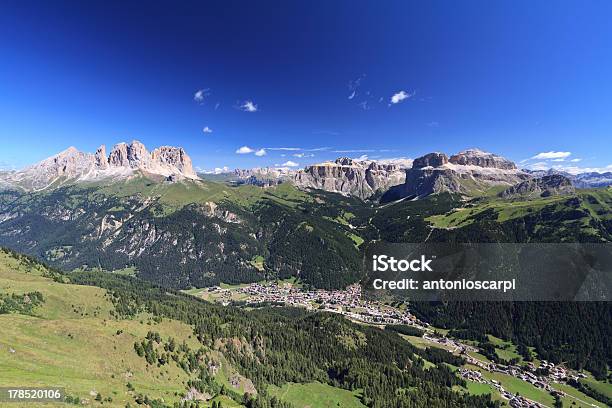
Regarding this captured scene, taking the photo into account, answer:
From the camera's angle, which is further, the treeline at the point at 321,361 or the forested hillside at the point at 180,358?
the treeline at the point at 321,361

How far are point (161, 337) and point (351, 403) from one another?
8246 centimetres

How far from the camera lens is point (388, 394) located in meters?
153

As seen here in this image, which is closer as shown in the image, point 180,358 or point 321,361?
point 180,358

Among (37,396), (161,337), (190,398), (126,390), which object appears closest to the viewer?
(37,396)

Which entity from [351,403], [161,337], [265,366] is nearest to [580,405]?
[351,403]

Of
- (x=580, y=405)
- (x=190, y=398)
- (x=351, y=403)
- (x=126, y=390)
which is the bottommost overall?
(x=580, y=405)

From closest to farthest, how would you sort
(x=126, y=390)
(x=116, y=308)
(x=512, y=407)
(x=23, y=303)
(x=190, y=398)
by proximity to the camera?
(x=126, y=390), (x=190, y=398), (x=23, y=303), (x=512, y=407), (x=116, y=308)

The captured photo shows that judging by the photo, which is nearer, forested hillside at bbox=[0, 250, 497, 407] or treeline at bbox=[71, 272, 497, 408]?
forested hillside at bbox=[0, 250, 497, 407]

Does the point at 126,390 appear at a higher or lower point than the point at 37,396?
lower

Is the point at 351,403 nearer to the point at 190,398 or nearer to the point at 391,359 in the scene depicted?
the point at 391,359

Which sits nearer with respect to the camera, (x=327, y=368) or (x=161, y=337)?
(x=161, y=337)

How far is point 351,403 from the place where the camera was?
146 meters

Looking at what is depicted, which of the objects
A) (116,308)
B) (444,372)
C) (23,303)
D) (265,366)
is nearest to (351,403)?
(265,366)

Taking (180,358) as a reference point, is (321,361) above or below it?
below
